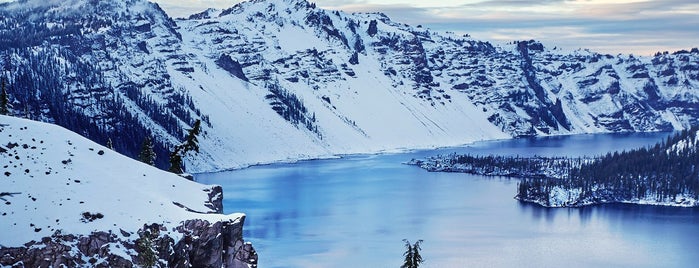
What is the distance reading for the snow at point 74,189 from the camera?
64125mm

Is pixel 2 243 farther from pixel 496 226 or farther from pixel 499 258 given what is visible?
pixel 496 226

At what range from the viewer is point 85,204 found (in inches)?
2616

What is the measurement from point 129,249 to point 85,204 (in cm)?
558

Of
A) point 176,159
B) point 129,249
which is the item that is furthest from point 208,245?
point 176,159

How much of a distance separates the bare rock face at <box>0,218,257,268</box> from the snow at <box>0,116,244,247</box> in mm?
680

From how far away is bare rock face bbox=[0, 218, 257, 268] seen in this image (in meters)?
61.4

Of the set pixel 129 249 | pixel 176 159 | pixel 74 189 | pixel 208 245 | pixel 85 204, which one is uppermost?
pixel 176 159

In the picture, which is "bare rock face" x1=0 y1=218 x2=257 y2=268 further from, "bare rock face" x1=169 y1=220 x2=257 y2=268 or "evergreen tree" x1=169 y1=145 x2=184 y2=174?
"evergreen tree" x1=169 y1=145 x2=184 y2=174

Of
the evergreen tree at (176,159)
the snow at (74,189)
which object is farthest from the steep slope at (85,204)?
the evergreen tree at (176,159)

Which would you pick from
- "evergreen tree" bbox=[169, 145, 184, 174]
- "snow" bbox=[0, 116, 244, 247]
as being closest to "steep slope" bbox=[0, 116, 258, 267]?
"snow" bbox=[0, 116, 244, 247]

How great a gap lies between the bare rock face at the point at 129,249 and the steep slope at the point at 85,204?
7 centimetres

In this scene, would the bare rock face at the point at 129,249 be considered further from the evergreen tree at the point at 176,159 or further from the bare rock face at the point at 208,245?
the evergreen tree at the point at 176,159

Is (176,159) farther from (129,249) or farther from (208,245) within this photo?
(129,249)

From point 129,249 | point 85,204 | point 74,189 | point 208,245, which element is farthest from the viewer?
point 208,245
